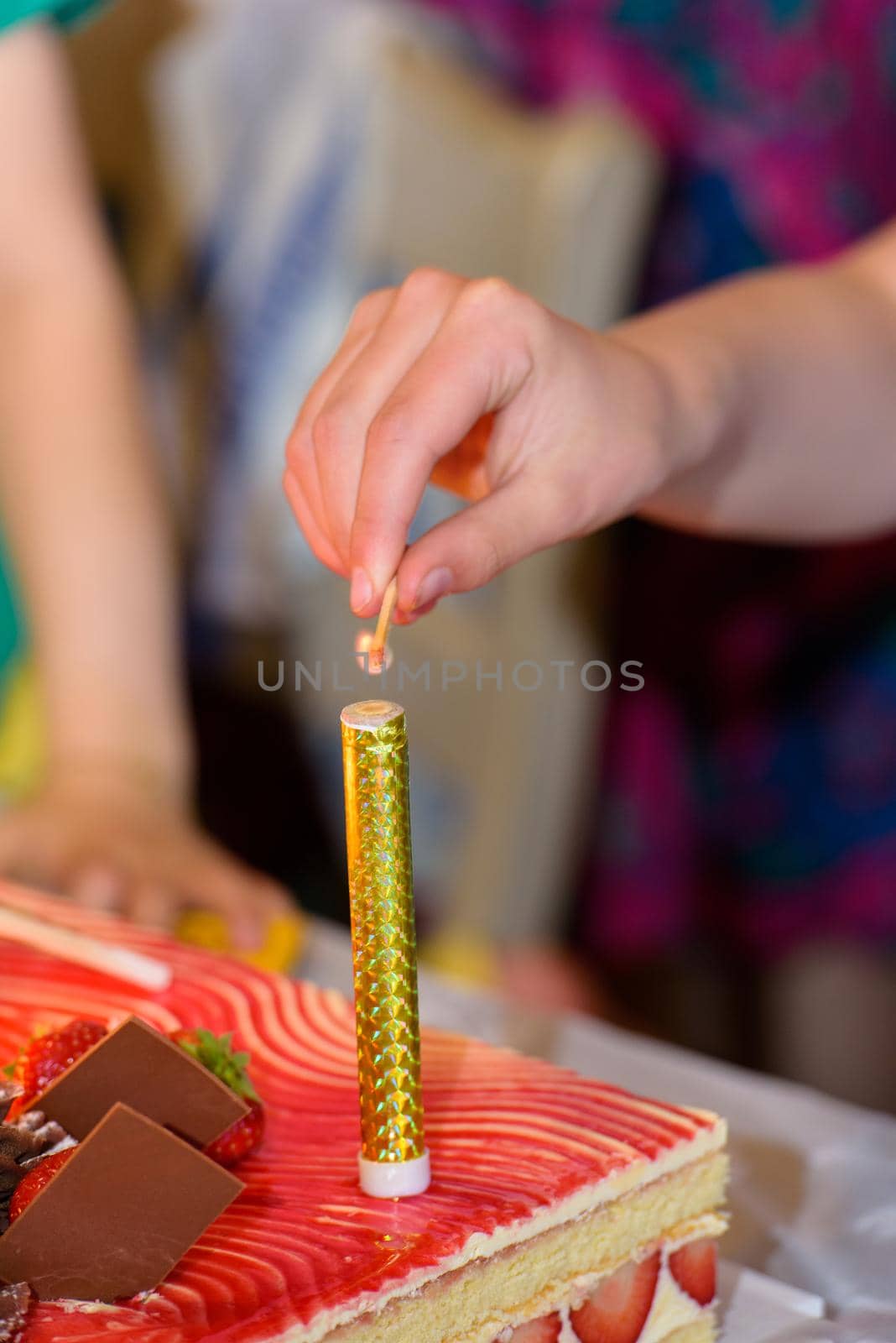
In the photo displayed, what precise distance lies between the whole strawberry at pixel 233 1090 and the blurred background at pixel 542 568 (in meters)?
0.93

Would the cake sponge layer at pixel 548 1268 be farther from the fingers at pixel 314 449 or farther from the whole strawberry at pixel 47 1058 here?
the fingers at pixel 314 449

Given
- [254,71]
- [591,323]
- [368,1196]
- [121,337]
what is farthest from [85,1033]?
[254,71]

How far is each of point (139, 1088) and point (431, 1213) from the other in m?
0.13

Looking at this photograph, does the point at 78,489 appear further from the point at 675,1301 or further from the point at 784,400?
the point at 675,1301

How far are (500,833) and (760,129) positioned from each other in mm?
833

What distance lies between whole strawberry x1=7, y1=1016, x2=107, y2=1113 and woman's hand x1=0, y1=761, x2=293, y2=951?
360 mm

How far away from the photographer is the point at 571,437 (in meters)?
0.80

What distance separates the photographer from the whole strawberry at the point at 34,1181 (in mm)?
646

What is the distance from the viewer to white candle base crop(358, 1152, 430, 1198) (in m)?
0.68

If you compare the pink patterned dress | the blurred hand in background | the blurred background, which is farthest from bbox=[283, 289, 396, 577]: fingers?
the pink patterned dress

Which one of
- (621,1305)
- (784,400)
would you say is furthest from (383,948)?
(784,400)

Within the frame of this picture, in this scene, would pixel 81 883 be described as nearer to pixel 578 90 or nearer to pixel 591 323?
pixel 591 323

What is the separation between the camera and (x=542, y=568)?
5.68 ft

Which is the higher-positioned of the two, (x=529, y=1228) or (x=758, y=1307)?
(x=529, y=1228)
